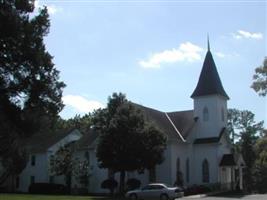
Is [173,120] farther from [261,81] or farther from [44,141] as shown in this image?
[261,81]

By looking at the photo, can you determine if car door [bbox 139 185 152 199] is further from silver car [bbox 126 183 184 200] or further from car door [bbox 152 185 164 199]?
car door [bbox 152 185 164 199]

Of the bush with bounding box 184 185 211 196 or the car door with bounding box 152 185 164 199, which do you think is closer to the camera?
the car door with bounding box 152 185 164 199

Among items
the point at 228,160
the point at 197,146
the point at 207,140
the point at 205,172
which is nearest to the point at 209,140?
the point at 207,140

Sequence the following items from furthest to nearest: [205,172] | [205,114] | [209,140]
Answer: [205,114]
[209,140]
[205,172]

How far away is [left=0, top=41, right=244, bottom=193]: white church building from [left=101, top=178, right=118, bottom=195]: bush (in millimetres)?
2342

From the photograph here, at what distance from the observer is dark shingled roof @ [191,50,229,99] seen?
199 feet

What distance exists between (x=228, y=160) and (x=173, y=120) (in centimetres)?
960

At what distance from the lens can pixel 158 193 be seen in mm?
40531

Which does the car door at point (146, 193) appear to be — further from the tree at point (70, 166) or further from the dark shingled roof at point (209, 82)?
the dark shingled roof at point (209, 82)

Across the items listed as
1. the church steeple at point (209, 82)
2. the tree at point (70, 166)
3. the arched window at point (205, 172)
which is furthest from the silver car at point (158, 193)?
the church steeple at point (209, 82)

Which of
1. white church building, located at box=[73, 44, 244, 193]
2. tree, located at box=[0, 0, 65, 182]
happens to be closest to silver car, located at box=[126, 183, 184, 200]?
tree, located at box=[0, 0, 65, 182]

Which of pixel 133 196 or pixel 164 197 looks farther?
pixel 133 196

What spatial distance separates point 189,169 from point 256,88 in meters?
30.8

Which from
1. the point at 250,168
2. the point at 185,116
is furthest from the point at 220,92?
the point at 250,168
